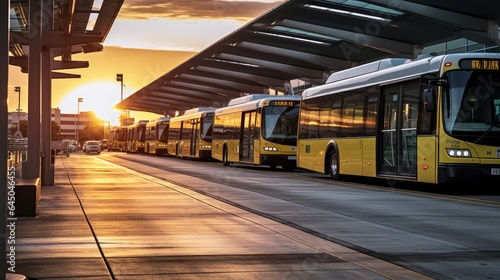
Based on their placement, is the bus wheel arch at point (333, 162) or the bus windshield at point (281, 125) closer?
the bus wheel arch at point (333, 162)

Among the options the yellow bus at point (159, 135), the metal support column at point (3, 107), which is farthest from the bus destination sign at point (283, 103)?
the yellow bus at point (159, 135)

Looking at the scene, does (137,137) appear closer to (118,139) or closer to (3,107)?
(118,139)

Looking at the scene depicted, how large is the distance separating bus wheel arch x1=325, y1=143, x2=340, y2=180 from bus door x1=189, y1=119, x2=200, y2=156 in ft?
85.1

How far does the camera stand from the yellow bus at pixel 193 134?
4938cm

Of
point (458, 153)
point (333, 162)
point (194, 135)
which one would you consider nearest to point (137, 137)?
point (194, 135)

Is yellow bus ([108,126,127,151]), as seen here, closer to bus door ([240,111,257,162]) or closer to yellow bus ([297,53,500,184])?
bus door ([240,111,257,162])

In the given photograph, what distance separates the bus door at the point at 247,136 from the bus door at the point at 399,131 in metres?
14.5

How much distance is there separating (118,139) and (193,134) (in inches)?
2088

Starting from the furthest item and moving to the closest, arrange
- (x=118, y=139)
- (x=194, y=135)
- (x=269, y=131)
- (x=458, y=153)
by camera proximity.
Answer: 1. (x=118, y=139)
2. (x=194, y=135)
3. (x=269, y=131)
4. (x=458, y=153)

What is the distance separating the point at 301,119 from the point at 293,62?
23.7 meters

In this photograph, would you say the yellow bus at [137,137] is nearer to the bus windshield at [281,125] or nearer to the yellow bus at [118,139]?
the yellow bus at [118,139]

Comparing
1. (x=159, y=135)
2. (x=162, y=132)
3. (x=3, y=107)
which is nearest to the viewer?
(x=3, y=107)

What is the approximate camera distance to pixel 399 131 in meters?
20.1

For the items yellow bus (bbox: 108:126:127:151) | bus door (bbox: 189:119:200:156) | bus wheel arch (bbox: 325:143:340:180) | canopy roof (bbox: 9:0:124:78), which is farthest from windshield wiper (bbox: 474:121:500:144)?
yellow bus (bbox: 108:126:127:151)
